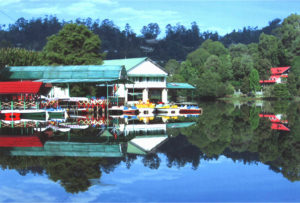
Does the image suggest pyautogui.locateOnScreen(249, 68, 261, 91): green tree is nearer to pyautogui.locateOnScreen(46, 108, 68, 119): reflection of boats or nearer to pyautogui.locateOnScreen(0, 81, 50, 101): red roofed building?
pyautogui.locateOnScreen(46, 108, 68, 119): reflection of boats

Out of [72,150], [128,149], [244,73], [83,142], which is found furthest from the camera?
[244,73]

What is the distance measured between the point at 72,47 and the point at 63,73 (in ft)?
26.9

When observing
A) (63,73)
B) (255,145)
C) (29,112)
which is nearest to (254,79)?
(63,73)

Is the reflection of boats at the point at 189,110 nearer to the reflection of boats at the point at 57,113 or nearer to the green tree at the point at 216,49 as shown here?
the reflection of boats at the point at 57,113

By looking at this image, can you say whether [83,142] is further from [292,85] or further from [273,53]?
[273,53]

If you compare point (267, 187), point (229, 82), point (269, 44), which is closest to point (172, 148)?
point (267, 187)

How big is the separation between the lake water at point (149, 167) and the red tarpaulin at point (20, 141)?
5 centimetres

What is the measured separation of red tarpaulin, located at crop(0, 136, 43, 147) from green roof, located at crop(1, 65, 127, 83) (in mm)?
23686

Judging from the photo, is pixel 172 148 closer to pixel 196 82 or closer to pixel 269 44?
pixel 196 82

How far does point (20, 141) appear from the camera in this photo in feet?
61.1

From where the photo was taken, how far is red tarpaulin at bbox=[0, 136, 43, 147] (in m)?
17.5

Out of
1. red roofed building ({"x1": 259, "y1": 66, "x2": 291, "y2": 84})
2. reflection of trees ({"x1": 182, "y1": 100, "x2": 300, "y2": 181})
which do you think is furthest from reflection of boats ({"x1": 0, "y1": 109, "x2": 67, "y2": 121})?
red roofed building ({"x1": 259, "y1": 66, "x2": 291, "y2": 84})

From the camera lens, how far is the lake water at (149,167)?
32.6 feet

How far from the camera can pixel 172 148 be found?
671 inches
